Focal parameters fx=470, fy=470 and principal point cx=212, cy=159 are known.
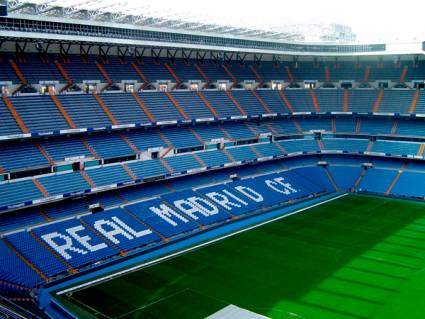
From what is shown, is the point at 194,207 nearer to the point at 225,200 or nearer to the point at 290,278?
the point at 225,200

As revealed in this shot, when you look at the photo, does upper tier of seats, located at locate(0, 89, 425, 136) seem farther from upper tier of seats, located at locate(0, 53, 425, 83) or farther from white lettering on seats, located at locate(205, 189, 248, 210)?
white lettering on seats, located at locate(205, 189, 248, 210)

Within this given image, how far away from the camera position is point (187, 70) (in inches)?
2029

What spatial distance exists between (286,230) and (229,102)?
18348 mm

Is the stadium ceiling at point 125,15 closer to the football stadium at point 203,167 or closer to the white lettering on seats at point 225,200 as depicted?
the football stadium at point 203,167

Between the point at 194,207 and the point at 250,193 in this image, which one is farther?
the point at 250,193

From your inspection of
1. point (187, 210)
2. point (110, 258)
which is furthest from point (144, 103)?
point (110, 258)

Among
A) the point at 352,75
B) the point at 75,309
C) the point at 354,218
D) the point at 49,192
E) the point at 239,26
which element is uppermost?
the point at 352,75

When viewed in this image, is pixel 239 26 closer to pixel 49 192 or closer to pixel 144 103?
pixel 144 103

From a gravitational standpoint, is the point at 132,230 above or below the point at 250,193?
below

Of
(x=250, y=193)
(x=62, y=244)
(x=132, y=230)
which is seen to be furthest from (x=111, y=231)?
(x=250, y=193)

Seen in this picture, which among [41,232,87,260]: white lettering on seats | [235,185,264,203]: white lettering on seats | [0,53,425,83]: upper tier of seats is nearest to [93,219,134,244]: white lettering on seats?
[41,232,87,260]: white lettering on seats

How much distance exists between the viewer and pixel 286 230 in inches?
1531

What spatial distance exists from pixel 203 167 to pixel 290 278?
1752 cm

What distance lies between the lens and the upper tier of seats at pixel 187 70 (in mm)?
40781
